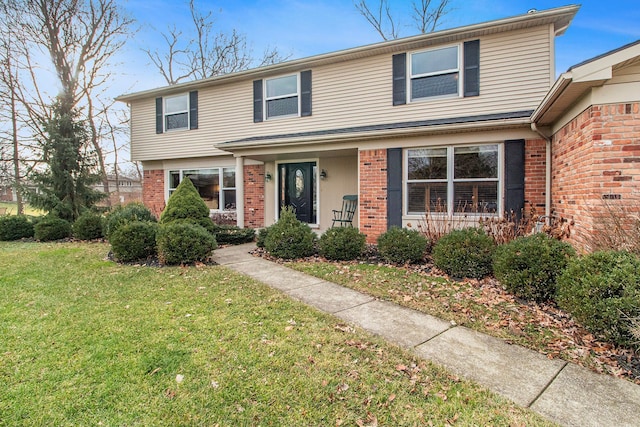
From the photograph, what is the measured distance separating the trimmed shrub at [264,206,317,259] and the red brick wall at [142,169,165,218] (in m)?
7.77

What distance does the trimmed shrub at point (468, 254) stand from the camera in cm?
529

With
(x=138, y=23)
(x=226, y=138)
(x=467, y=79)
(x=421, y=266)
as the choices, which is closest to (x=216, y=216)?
(x=226, y=138)

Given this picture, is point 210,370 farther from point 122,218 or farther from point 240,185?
point 240,185

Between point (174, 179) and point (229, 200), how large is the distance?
2.68 metres

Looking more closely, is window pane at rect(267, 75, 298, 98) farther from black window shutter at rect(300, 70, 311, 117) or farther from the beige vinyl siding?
the beige vinyl siding

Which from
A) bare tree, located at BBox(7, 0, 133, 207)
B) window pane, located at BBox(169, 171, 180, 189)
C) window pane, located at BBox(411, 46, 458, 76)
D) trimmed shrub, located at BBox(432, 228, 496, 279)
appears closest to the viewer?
trimmed shrub, located at BBox(432, 228, 496, 279)

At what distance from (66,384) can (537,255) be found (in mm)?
4988

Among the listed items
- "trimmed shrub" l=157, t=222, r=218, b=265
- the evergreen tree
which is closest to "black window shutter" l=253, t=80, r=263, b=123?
"trimmed shrub" l=157, t=222, r=218, b=265

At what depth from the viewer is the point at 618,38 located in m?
13.2

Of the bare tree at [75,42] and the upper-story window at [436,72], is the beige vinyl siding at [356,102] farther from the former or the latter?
the bare tree at [75,42]

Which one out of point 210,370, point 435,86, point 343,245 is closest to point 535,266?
point 343,245

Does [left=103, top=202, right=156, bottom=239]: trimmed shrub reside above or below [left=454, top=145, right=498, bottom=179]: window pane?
below

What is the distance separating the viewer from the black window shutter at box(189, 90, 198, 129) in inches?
465

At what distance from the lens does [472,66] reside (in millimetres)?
8164
